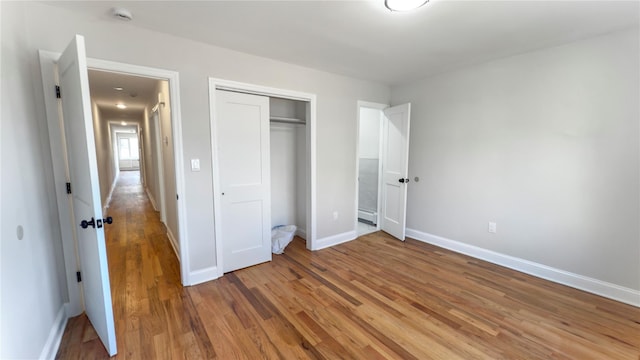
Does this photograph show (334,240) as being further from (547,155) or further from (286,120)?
(547,155)

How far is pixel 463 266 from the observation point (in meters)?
3.19

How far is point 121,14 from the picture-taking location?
78.5 inches

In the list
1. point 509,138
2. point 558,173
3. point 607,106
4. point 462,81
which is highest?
point 462,81

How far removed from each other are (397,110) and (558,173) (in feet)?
6.85

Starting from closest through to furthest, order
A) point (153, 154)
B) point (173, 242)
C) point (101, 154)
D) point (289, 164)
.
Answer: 1. point (173, 242)
2. point (289, 164)
3. point (153, 154)
4. point (101, 154)

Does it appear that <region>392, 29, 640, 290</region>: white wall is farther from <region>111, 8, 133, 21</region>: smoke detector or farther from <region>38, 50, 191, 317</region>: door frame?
<region>111, 8, 133, 21</region>: smoke detector

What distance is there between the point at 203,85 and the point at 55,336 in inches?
→ 91.2

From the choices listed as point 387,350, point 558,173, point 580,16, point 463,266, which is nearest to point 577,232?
point 558,173

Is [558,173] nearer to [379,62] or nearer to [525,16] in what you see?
[525,16]

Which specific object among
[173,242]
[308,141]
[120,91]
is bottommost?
[173,242]

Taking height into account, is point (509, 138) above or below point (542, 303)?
above

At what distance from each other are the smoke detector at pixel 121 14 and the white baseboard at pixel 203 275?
2343 millimetres

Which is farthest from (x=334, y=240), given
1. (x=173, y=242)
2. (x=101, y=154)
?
(x=101, y=154)

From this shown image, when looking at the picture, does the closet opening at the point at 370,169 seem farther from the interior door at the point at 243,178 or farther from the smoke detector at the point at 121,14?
the smoke detector at the point at 121,14
